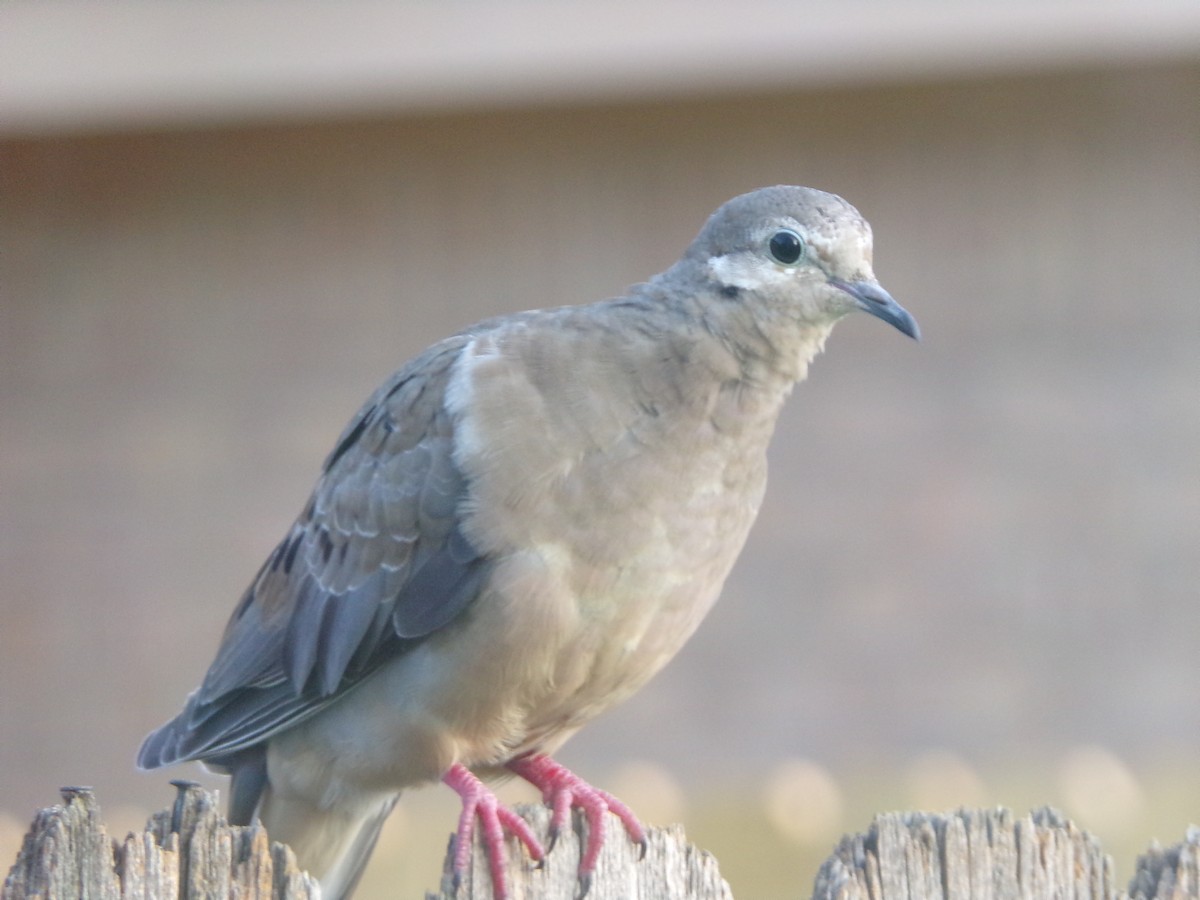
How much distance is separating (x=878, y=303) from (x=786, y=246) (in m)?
0.23

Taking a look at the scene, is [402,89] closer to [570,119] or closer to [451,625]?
[570,119]

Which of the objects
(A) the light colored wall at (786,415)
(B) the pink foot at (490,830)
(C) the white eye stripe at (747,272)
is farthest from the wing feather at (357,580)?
(A) the light colored wall at (786,415)

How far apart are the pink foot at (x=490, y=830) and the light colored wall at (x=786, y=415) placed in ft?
12.7

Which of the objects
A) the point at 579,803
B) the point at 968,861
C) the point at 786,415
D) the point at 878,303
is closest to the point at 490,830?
the point at 579,803

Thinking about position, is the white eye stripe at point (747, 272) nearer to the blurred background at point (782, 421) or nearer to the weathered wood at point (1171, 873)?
the weathered wood at point (1171, 873)

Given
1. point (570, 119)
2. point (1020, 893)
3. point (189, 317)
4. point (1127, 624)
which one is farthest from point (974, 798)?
point (1020, 893)

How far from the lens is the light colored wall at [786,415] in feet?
21.8

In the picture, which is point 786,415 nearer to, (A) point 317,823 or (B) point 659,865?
(A) point 317,823

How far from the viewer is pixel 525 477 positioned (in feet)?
10.3

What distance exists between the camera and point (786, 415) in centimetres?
697

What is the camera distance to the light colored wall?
6.64 m

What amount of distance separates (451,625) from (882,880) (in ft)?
4.04

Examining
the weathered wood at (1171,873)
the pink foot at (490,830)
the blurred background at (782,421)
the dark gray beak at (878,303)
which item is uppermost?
the blurred background at (782,421)

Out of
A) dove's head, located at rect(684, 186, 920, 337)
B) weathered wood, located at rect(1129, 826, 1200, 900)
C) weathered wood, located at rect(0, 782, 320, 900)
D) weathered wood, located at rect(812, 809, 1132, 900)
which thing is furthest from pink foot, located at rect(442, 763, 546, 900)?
dove's head, located at rect(684, 186, 920, 337)
